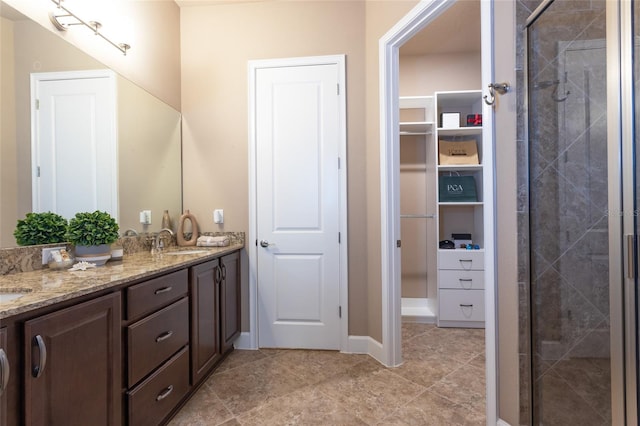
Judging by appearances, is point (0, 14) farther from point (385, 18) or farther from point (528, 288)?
point (528, 288)

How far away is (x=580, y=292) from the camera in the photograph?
1.19m

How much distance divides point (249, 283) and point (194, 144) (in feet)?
4.33

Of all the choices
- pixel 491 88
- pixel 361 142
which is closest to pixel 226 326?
pixel 361 142

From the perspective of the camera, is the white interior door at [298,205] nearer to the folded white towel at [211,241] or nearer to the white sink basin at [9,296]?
the folded white towel at [211,241]

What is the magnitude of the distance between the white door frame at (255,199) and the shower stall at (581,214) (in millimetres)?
1313

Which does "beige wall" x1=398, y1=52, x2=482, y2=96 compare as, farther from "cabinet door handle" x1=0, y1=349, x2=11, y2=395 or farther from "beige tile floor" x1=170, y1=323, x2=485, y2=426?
"cabinet door handle" x1=0, y1=349, x2=11, y2=395

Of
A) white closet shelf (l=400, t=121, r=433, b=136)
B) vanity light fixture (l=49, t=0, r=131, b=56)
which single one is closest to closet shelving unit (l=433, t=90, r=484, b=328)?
white closet shelf (l=400, t=121, r=433, b=136)

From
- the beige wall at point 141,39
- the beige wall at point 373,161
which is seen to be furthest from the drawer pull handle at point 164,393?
the beige wall at point 141,39

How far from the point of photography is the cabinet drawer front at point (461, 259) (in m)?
2.80

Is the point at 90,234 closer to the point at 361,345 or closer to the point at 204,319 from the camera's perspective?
the point at 204,319

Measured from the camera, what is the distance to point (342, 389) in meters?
1.86

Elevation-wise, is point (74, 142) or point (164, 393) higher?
point (74, 142)

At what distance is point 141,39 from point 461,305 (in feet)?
11.6

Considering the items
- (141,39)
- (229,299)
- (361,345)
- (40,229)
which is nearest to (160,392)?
(229,299)
